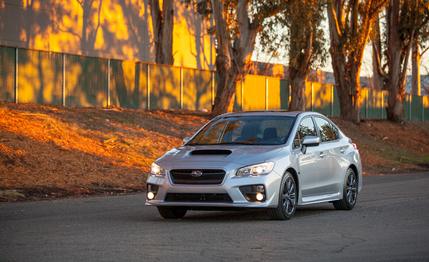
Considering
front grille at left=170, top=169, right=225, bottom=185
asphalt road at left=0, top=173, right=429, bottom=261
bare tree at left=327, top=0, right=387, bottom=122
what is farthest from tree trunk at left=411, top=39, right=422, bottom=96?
front grille at left=170, top=169, right=225, bottom=185

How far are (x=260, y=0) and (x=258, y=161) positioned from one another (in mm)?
20965

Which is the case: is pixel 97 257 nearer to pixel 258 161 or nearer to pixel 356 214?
pixel 258 161

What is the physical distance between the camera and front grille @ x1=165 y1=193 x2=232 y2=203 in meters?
13.3

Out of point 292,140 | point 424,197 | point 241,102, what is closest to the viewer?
point 292,140

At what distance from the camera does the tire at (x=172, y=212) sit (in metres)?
14.1

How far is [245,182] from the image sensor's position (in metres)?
13.3

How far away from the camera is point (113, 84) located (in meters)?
34.5

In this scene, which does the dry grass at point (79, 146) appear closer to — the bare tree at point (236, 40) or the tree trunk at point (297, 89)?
the bare tree at point (236, 40)

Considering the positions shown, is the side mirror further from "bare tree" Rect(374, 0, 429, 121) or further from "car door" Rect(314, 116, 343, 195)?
"bare tree" Rect(374, 0, 429, 121)

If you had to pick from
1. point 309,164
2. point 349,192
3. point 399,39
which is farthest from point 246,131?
point 399,39

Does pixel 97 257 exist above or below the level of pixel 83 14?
below

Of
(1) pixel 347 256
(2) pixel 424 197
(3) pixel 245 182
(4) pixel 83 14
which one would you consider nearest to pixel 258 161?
(3) pixel 245 182

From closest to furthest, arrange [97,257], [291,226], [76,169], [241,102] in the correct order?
1. [97,257]
2. [291,226]
3. [76,169]
4. [241,102]

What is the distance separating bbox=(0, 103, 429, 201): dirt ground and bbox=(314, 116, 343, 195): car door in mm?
6420
